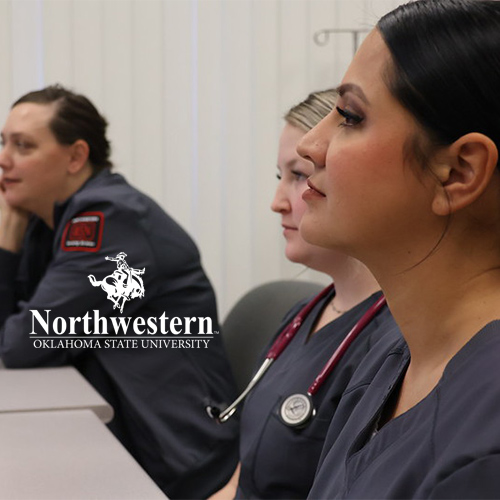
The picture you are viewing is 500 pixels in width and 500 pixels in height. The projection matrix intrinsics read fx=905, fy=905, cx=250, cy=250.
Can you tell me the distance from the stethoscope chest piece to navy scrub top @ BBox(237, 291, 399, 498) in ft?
0.04

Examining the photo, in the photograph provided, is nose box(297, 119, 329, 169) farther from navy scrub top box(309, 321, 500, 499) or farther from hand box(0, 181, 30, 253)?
hand box(0, 181, 30, 253)

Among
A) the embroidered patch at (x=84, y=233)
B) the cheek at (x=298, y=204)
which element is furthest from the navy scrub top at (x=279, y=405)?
the embroidered patch at (x=84, y=233)

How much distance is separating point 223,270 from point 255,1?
1.00 meters

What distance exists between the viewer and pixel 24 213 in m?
2.72

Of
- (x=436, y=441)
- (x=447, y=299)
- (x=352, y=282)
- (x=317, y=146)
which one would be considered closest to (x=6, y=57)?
(x=352, y=282)

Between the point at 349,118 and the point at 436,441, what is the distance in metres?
0.37

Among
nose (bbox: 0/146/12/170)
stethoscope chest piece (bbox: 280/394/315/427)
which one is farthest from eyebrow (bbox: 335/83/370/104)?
nose (bbox: 0/146/12/170)

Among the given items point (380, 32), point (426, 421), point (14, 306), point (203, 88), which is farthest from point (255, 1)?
point (426, 421)

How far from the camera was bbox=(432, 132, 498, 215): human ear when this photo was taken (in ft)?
2.97

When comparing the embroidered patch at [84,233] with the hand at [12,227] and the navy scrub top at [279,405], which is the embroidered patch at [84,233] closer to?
the hand at [12,227]

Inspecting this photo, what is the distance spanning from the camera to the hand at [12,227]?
2684 millimetres

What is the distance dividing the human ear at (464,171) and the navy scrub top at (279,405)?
0.50 m

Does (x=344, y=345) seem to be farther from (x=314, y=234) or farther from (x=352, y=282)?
(x=314, y=234)

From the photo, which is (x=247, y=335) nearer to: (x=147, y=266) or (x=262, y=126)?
(x=147, y=266)
